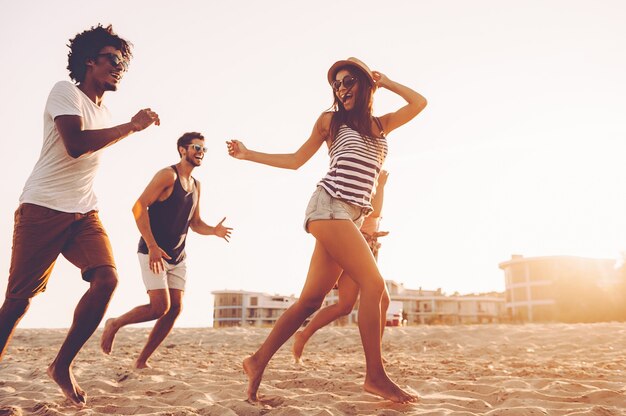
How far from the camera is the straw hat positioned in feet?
12.2

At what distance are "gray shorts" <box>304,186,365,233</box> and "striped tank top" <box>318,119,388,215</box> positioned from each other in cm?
3

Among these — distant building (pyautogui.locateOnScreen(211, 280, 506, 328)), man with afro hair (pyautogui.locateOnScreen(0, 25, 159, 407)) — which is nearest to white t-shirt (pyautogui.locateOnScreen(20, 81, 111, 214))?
man with afro hair (pyautogui.locateOnScreen(0, 25, 159, 407))

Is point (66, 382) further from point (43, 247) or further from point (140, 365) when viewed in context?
point (140, 365)

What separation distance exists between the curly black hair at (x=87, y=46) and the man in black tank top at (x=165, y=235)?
1.71 metres

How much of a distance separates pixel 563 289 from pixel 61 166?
171 feet

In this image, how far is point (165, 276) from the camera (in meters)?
5.32

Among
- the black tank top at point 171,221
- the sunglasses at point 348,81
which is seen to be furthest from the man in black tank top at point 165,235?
the sunglasses at point 348,81

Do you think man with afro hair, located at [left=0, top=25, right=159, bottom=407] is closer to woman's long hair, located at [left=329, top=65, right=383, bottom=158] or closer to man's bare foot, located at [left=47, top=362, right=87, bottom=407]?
man's bare foot, located at [left=47, top=362, right=87, bottom=407]

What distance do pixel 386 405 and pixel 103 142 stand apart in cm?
234

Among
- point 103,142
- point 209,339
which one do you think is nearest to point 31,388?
point 103,142

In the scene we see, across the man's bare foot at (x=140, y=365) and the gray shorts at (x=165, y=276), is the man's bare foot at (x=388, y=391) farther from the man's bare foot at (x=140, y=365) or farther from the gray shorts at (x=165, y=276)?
the man's bare foot at (x=140, y=365)

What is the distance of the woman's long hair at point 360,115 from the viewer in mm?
3713

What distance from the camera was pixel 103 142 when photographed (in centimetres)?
335

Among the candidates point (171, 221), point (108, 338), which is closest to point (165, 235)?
A: point (171, 221)
